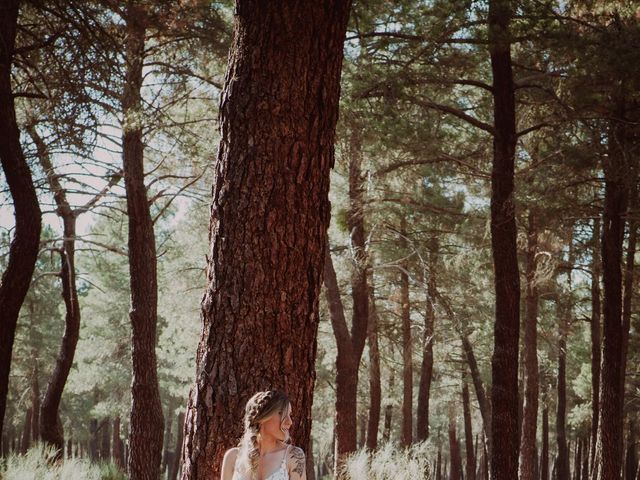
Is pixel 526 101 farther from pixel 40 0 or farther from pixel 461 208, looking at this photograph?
pixel 40 0

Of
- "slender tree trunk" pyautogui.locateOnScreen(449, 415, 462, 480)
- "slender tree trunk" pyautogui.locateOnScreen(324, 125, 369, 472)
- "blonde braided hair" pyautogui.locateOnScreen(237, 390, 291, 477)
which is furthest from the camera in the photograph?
"slender tree trunk" pyautogui.locateOnScreen(449, 415, 462, 480)

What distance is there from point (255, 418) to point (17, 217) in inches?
207

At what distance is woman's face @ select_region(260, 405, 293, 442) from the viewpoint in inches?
148

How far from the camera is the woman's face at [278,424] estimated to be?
3.75 meters

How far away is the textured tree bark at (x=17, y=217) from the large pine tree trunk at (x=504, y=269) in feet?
19.3

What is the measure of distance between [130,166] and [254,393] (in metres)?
8.21

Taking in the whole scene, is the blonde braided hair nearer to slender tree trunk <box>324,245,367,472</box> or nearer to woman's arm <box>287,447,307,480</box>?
woman's arm <box>287,447,307,480</box>

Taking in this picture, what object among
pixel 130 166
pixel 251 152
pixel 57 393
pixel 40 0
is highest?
pixel 40 0

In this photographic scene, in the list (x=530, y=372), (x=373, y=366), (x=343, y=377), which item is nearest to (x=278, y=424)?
(x=343, y=377)

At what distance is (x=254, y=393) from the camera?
13.0 ft

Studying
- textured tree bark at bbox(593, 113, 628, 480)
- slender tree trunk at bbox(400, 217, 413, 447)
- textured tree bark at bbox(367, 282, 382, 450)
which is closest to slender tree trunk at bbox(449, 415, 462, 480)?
slender tree trunk at bbox(400, 217, 413, 447)

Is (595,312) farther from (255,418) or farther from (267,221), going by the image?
(255,418)

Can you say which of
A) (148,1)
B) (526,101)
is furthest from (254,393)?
(526,101)

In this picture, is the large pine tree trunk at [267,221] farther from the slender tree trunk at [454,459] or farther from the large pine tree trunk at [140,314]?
the slender tree trunk at [454,459]
